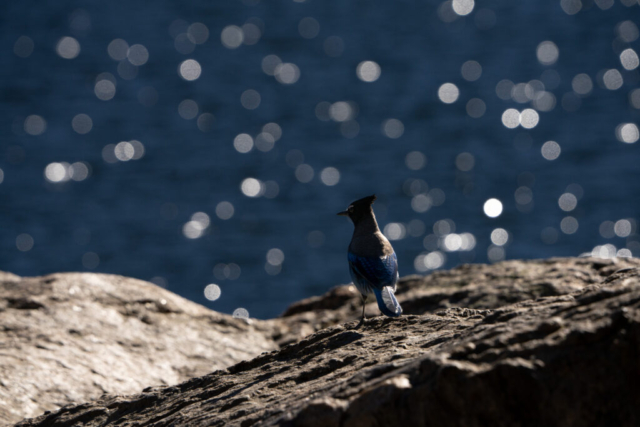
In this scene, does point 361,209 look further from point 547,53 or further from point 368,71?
point 547,53

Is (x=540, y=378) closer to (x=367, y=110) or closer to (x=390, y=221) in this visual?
(x=390, y=221)

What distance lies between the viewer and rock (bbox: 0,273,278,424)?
7.93 m

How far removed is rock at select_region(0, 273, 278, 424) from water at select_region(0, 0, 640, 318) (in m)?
12.7

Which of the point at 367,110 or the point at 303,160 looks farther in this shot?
the point at 367,110

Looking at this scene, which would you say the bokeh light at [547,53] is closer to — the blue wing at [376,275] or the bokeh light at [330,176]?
the bokeh light at [330,176]

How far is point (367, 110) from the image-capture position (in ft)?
121

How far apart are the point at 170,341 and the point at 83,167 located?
24.0m

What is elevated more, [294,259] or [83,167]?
A: [83,167]

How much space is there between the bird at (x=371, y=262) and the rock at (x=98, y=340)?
1.90 m

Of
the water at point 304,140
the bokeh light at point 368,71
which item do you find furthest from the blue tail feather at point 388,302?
the bokeh light at point 368,71

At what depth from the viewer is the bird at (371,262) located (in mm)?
7618

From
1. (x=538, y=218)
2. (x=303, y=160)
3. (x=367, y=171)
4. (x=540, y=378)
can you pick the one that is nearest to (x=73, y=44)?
(x=303, y=160)

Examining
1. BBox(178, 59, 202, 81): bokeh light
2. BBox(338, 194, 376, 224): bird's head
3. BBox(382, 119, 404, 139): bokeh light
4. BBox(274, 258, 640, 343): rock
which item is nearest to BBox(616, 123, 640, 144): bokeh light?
BBox(382, 119, 404, 139): bokeh light

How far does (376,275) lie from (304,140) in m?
26.5
